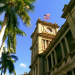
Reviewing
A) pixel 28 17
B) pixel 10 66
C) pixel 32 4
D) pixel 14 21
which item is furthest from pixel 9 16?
pixel 10 66

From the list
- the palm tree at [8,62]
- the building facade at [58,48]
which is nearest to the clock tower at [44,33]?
the building facade at [58,48]

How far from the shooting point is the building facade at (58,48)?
504 inches

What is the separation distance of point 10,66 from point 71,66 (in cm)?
1598

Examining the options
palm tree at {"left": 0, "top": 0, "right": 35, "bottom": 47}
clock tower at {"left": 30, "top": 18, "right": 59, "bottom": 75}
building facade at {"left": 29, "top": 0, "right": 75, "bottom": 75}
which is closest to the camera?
building facade at {"left": 29, "top": 0, "right": 75, "bottom": 75}

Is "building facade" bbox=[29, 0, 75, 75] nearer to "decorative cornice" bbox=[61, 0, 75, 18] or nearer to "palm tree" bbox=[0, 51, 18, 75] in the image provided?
"decorative cornice" bbox=[61, 0, 75, 18]

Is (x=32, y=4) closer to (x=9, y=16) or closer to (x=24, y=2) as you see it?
(x=24, y=2)

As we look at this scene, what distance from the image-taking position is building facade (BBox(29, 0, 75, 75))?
12.8 m

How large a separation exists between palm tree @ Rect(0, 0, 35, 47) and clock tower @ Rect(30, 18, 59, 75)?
1047 centimetres

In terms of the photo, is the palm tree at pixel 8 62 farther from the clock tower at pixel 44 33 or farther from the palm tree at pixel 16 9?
the palm tree at pixel 16 9

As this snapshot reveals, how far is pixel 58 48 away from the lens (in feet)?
59.6

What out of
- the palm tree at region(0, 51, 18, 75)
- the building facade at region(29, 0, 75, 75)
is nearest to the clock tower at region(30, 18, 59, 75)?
the building facade at region(29, 0, 75, 75)

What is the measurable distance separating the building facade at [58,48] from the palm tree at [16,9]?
5127 mm

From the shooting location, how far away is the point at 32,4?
47.4ft

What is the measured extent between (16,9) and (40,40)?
12.9 m
